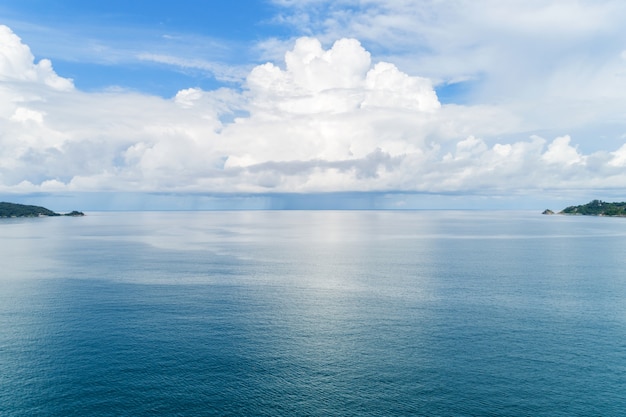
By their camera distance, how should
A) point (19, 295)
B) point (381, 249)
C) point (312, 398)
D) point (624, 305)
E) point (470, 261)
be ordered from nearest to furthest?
point (312, 398), point (624, 305), point (19, 295), point (470, 261), point (381, 249)

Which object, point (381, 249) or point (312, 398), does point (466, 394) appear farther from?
point (381, 249)

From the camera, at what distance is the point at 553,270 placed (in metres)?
132

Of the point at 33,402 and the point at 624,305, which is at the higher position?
the point at 624,305

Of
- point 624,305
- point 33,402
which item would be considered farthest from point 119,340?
point 624,305

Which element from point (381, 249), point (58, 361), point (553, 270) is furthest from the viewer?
point (381, 249)

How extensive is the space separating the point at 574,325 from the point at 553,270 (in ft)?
201

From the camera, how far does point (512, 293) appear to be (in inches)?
4013

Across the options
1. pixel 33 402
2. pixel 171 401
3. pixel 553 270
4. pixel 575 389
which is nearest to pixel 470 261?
pixel 553 270

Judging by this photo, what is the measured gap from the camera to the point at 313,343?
226 feet

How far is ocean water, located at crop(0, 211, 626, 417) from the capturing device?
171ft

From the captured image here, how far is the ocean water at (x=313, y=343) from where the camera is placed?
2048 inches

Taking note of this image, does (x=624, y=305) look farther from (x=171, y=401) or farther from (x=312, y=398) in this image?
(x=171, y=401)

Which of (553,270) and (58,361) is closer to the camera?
(58,361)

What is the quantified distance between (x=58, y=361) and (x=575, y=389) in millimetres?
71323
